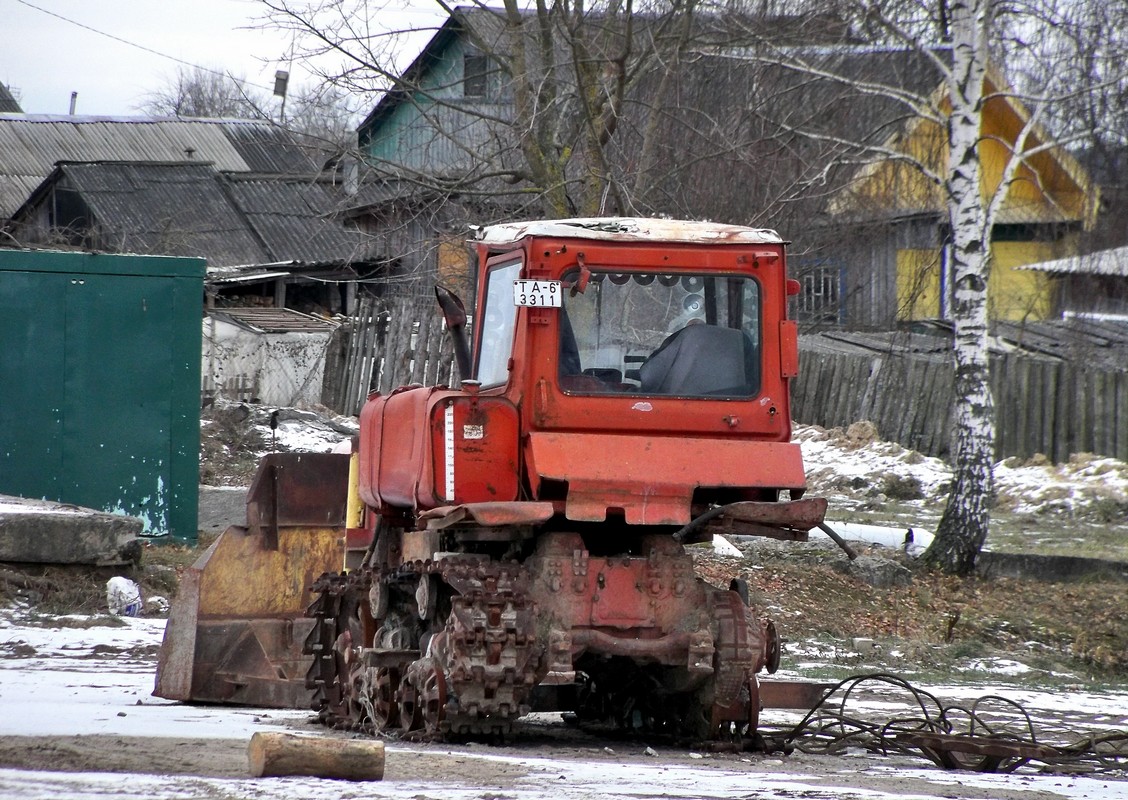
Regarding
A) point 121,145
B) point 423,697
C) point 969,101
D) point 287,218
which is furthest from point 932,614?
point 121,145

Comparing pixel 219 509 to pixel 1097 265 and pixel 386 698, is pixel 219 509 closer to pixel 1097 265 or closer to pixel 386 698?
pixel 386 698

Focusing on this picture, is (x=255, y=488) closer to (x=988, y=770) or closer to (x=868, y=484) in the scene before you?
(x=988, y=770)

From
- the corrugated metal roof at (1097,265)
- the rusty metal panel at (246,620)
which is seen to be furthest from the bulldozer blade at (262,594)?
the corrugated metal roof at (1097,265)

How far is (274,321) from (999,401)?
13038mm

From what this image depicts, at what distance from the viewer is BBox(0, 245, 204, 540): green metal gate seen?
A: 1368cm

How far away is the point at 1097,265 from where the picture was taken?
1061 inches

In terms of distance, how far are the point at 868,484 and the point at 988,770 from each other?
12767 millimetres

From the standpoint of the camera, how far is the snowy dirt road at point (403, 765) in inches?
197

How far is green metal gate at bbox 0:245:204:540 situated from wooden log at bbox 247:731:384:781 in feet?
30.0

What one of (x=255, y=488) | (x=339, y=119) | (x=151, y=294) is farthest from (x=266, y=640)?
(x=339, y=119)

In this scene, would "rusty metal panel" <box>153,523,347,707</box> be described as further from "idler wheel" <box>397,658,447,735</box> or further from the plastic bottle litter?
the plastic bottle litter

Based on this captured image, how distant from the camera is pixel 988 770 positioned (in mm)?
6688

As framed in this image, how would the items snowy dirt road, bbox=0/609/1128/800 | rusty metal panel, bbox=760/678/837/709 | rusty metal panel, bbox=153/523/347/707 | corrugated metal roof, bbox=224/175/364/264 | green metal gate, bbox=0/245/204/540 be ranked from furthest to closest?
corrugated metal roof, bbox=224/175/364/264
green metal gate, bbox=0/245/204/540
rusty metal panel, bbox=153/523/347/707
rusty metal panel, bbox=760/678/837/709
snowy dirt road, bbox=0/609/1128/800

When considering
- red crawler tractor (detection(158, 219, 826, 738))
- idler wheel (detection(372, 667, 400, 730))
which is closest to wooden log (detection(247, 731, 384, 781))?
red crawler tractor (detection(158, 219, 826, 738))
